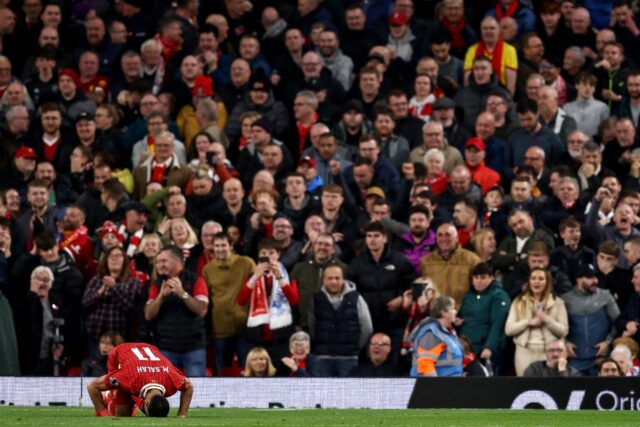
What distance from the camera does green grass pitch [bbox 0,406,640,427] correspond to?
16.7 metres

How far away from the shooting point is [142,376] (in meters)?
16.4

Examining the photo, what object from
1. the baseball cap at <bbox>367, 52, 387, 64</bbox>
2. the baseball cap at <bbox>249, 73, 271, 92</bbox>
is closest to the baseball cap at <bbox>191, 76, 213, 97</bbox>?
the baseball cap at <bbox>249, 73, 271, 92</bbox>

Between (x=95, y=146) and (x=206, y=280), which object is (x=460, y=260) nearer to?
(x=206, y=280)

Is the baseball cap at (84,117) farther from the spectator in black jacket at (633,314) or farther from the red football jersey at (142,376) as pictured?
the red football jersey at (142,376)

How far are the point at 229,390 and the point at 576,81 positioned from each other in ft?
27.1

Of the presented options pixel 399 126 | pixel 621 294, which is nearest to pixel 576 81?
pixel 399 126

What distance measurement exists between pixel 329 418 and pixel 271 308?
4.44 metres

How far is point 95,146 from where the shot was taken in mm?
25781

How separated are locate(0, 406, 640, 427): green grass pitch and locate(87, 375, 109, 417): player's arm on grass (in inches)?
5.0

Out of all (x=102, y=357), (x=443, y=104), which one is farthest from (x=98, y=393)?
(x=443, y=104)

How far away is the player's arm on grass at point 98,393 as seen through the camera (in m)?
16.7

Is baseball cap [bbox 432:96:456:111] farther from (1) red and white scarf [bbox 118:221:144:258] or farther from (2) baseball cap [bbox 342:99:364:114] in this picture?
(1) red and white scarf [bbox 118:221:144:258]

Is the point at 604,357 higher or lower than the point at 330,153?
lower

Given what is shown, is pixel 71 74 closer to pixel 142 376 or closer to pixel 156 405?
pixel 142 376
